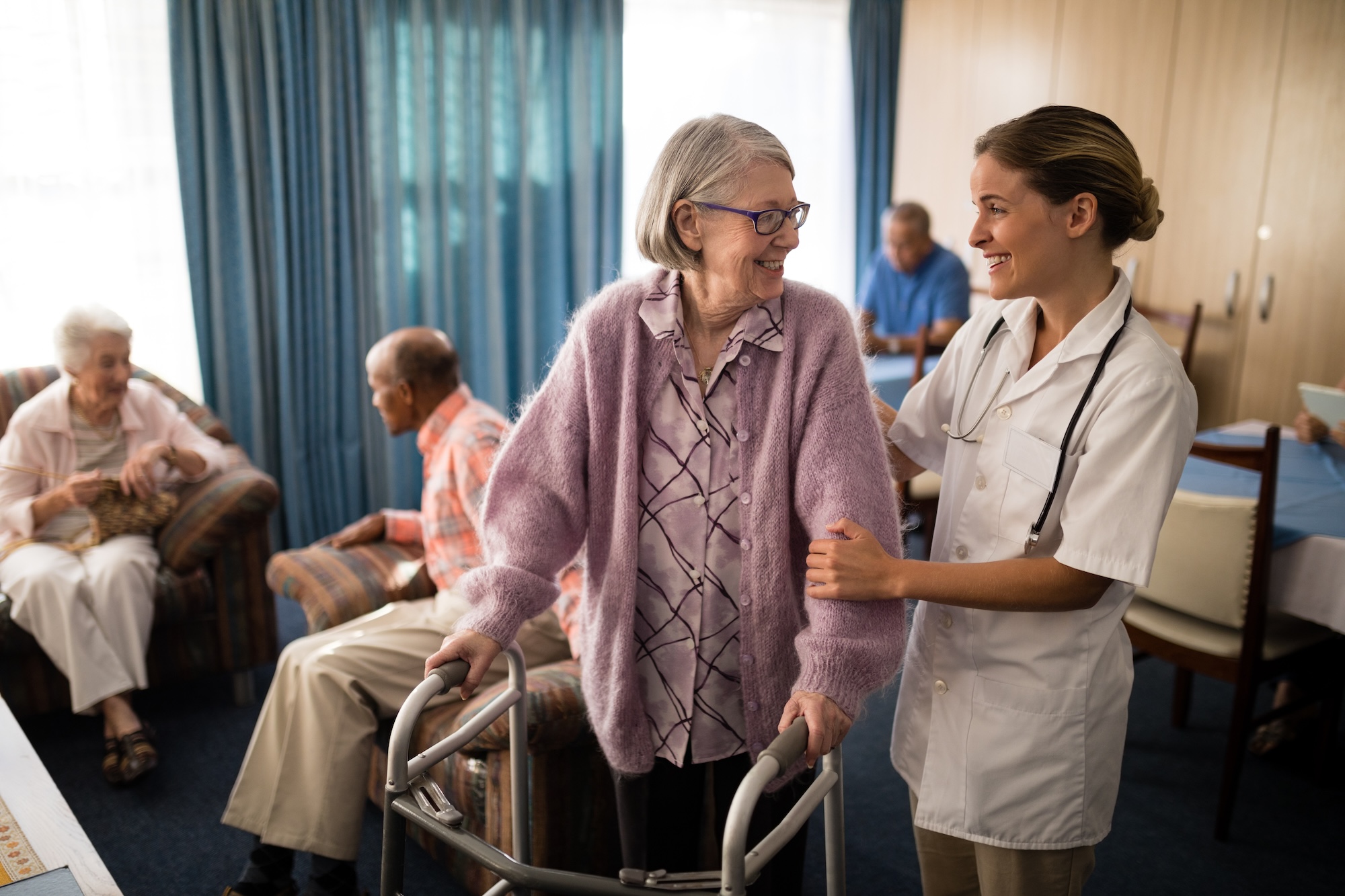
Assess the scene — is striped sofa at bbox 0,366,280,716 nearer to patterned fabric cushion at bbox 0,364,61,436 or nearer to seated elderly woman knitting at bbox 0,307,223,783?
seated elderly woman knitting at bbox 0,307,223,783

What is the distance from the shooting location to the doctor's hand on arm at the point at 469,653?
119cm

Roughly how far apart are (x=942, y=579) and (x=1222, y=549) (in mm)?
1316

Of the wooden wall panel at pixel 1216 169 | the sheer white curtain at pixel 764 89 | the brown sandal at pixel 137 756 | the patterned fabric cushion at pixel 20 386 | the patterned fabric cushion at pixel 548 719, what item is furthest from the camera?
the sheer white curtain at pixel 764 89

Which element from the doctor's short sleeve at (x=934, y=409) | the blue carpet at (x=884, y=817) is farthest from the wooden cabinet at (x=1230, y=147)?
the doctor's short sleeve at (x=934, y=409)

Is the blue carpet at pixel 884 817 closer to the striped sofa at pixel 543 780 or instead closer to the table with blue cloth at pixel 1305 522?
the striped sofa at pixel 543 780

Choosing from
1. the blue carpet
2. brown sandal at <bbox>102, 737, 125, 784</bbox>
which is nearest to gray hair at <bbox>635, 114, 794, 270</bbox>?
the blue carpet

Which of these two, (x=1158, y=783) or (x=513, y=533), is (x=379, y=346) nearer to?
(x=513, y=533)

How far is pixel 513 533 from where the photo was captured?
128cm

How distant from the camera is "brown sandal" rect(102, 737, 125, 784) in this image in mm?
2471

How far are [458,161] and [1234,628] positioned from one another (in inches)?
128

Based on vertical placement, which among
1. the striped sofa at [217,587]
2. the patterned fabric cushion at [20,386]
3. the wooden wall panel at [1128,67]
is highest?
the wooden wall panel at [1128,67]

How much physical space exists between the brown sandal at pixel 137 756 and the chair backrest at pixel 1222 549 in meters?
2.44

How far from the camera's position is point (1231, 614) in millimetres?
2215

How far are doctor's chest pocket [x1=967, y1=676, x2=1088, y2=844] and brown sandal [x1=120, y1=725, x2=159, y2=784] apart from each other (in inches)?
82.2
